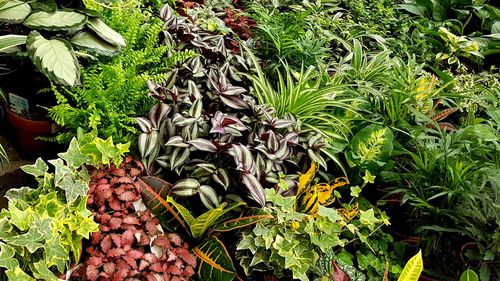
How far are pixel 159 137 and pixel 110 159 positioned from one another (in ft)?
0.71

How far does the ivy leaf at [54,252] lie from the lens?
55.7 inches

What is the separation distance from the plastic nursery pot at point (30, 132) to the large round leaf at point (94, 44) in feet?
1.14

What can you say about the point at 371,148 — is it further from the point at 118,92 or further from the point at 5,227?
the point at 5,227

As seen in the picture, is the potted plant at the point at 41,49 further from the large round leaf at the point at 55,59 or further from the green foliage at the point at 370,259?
the green foliage at the point at 370,259

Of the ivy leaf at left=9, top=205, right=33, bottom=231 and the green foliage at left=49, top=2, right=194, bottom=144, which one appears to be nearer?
the ivy leaf at left=9, top=205, right=33, bottom=231

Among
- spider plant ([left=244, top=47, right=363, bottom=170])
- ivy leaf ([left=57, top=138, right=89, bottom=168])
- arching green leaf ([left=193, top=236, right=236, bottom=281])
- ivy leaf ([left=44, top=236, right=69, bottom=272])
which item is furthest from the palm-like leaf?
ivy leaf ([left=44, top=236, right=69, bottom=272])

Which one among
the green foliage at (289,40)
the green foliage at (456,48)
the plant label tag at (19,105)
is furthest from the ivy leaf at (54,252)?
the green foliage at (456,48)

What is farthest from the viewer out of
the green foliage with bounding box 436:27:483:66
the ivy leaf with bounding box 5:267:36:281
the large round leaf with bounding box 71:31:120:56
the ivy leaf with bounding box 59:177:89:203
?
the green foliage with bounding box 436:27:483:66

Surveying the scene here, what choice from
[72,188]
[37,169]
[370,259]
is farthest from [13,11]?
[370,259]

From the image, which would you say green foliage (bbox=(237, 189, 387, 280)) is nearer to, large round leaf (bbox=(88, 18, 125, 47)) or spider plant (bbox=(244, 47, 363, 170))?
spider plant (bbox=(244, 47, 363, 170))

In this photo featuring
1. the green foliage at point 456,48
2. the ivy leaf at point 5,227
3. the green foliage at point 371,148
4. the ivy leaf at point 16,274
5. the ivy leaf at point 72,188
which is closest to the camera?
the ivy leaf at point 16,274

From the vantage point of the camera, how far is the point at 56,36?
6.96ft

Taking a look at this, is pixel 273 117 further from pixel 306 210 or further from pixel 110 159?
pixel 110 159

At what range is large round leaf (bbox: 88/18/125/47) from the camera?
2049 mm
